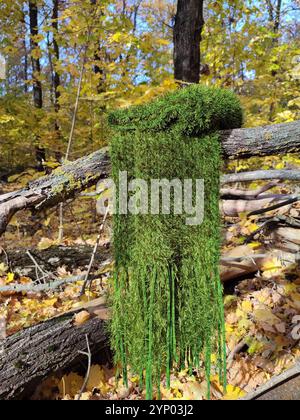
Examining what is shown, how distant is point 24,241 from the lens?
6.07 m

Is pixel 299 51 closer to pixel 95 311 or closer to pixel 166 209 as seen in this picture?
pixel 166 209

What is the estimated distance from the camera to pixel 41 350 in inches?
94.0

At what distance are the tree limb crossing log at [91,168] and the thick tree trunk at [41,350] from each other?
3.67 ft

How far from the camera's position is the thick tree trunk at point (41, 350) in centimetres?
226

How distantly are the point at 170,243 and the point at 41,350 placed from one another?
4.75 ft

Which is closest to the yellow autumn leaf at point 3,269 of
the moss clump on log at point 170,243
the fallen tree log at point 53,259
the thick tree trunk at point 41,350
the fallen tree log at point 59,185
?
the fallen tree log at point 53,259

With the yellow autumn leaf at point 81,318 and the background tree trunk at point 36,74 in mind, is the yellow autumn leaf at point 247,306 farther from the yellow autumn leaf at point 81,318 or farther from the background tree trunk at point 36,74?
the background tree trunk at point 36,74

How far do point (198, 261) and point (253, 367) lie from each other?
1277 millimetres

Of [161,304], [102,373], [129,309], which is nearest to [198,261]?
[161,304]

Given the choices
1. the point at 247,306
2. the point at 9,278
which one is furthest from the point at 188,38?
the point at 9,278

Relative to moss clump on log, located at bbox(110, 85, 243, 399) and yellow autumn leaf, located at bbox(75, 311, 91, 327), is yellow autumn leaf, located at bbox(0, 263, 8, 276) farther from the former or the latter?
moss clump on log, located at bbox(110, 85, 243, 399)

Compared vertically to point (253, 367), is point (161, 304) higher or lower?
higher

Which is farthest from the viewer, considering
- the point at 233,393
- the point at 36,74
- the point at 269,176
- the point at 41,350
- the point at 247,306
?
the point at 36,74

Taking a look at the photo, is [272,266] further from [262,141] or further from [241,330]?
[262,141]
